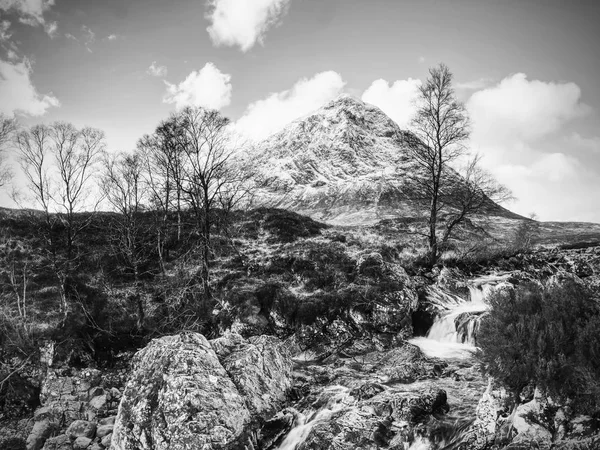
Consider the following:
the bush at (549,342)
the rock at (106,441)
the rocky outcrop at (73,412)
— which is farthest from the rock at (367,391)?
the rocky outcrop at (73,412)

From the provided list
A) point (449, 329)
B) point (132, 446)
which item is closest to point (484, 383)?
point (449, 329)

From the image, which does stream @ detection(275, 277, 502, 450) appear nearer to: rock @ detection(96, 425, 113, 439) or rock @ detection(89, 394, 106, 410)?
rock @ detection(96, 425, 113, 439)

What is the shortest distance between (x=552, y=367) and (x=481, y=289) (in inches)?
526

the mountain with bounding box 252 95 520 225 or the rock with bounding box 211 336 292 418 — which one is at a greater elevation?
the mountain with bounding box 252 95 520 225

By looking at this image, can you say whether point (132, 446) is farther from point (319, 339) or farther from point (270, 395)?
point (319, 339)

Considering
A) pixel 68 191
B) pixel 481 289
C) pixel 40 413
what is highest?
pixel 68 191

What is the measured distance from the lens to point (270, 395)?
9664 mm

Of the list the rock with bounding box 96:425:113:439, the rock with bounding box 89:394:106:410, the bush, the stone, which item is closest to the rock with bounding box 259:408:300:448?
the rock with bounding box 96:425:113:439

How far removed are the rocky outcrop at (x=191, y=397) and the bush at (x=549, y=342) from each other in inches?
230

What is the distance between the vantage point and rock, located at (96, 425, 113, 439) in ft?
32.4

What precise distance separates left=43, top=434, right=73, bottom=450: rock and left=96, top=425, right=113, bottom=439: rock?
692 mm

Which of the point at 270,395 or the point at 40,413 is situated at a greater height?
the point at 270,395

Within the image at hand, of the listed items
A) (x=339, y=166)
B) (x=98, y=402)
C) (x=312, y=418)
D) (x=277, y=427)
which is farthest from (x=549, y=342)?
(x=339, y=166)

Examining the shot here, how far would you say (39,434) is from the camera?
33.2ft
